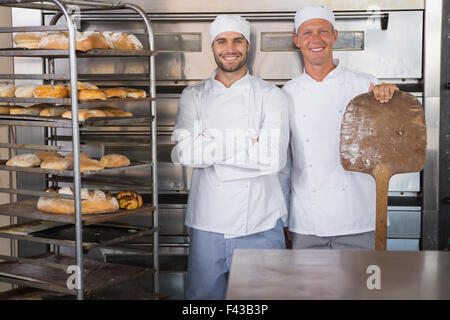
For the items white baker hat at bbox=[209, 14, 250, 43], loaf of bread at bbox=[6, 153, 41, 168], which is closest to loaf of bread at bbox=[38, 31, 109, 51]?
loaf of bread at bbox=[6, 153, 41, 168]

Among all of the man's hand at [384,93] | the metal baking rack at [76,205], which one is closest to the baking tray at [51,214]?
the metal baking rack at [76,205]

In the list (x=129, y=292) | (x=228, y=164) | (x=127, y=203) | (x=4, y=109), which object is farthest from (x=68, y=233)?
(x=228, y=164)

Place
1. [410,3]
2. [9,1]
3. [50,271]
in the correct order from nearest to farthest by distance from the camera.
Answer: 1. [9,1]
2. [50,271]
3. [410,3]

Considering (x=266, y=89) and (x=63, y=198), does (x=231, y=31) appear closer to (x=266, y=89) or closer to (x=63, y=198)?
(x=266, y=89)

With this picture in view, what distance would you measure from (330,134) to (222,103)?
1.71 ft

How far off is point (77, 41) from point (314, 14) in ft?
3.59

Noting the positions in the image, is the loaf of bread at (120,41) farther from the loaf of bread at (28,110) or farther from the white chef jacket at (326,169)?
the white chef jacket at (326,169)

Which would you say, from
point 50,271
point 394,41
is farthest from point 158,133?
point 394,41

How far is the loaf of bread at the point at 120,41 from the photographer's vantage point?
2.47m

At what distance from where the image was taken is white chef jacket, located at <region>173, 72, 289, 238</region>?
8.39 ft

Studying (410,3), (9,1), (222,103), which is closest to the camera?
(9,1)

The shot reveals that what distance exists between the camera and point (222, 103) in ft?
8.93
